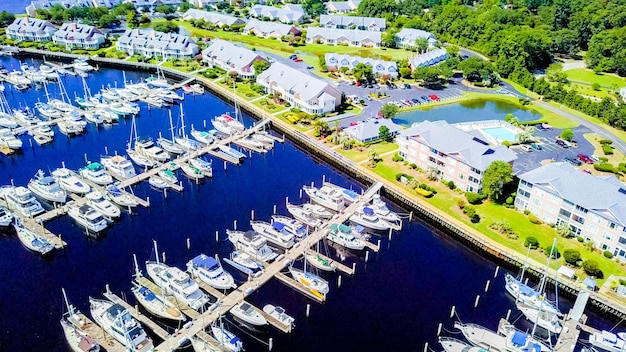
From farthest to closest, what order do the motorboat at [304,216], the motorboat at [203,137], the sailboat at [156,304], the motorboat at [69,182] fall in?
1. the motorboat at [203,137]
2. the motorboat at [69,182]
3. the motorboat at [304,216]
4. the sailboat at [156,304]

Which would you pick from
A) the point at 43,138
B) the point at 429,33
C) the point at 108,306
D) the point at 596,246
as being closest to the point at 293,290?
the point at 108,306

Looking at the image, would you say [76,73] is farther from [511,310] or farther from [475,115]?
[511,310]

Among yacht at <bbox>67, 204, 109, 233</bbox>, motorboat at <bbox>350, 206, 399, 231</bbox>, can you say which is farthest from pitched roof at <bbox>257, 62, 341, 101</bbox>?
yacht at <bbox>67, 204, 109, 233</bbox>

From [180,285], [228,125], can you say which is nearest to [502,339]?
[180,285]

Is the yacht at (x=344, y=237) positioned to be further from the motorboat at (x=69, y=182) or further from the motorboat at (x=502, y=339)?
the motorboat at (x=69, y=182)

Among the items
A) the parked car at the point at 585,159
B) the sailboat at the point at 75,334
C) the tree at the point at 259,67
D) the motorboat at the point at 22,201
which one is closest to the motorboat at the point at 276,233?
the sailboat at the point at 75,334

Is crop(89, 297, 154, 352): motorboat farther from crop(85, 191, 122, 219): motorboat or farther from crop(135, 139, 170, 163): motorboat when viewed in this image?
crop(135, 139, 170, 163): motorboat
